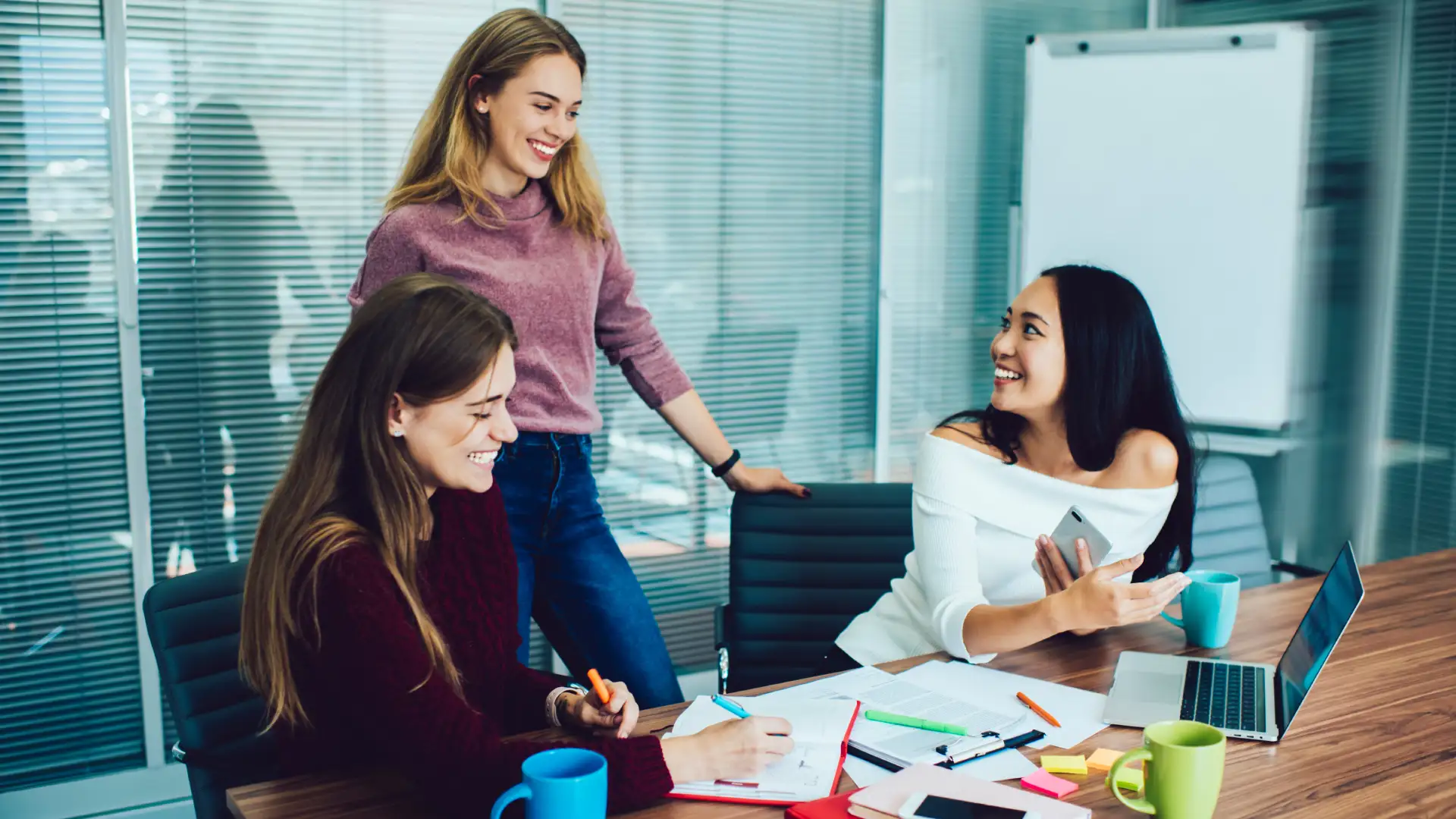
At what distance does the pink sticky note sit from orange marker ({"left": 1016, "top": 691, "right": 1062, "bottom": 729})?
0.48 ft

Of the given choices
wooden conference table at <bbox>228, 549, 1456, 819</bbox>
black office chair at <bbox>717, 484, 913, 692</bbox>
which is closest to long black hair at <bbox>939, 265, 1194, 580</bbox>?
wooden conference table at <bbox>228, 549, 1456, 819</bbox>

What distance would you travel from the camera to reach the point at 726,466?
2.44 meters

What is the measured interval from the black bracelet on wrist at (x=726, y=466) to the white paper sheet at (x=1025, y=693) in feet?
2.79

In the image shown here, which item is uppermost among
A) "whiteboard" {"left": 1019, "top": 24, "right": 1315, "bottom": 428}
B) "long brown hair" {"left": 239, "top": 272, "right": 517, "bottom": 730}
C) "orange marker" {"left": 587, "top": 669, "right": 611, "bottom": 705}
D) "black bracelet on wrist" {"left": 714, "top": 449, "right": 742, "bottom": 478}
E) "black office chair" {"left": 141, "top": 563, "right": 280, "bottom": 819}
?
"whiteboard" {"left": 1019, "top": 24, "right": 1315, "bottom": 428}

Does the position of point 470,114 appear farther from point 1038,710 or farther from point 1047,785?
point 1047,785

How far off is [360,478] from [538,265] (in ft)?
2.90

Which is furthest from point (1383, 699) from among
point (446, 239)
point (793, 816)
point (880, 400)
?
point (880, 400)

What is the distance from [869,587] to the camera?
2291mm

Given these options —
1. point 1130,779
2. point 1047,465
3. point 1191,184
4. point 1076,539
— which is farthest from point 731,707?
point 1191,184

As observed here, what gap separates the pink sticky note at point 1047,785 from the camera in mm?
1230

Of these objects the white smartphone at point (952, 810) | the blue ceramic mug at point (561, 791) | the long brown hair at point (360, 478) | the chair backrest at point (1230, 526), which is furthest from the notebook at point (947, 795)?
the chair backrest at point (1230, 526)

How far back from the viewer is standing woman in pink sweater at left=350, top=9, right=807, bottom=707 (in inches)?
82.9

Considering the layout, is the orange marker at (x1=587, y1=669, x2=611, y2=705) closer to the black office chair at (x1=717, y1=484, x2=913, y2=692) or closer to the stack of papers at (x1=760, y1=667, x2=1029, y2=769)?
the stack of papers at (x1=760, y1=667, x2=1029, y2=769)

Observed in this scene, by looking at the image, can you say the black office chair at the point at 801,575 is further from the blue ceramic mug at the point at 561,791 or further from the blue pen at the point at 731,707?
the blue ceramic mug at the point at 561,791
